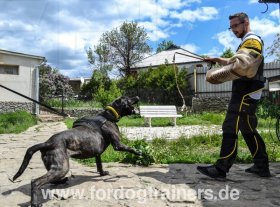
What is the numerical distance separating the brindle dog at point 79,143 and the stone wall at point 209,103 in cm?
1783

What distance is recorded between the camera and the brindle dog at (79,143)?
3.84 m

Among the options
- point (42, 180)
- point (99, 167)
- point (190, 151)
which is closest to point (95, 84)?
point (190, 151)

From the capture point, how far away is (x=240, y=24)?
486 centimetres

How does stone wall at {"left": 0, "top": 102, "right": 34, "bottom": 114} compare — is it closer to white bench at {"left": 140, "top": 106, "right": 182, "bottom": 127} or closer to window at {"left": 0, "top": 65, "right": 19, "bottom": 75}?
window at {"left": 0, "top": 65, "right": 19, "bottom": 75}

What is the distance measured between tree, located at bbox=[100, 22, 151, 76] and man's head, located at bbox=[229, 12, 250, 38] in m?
35.4

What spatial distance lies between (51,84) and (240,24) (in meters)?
25.3

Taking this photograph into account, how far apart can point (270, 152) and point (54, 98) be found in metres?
22.3

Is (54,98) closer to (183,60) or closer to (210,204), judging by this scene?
(183,60)

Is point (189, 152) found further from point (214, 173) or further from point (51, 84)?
point (51, 84)

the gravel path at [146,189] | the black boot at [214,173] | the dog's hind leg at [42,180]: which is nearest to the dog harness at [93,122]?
the gravel path at [146,189]

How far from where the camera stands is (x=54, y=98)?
2772 centimetres

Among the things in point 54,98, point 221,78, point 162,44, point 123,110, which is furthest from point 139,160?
→ point 162,44

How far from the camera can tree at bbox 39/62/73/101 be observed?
2666cm

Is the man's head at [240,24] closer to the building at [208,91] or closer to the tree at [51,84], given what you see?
the building at [208,91]
